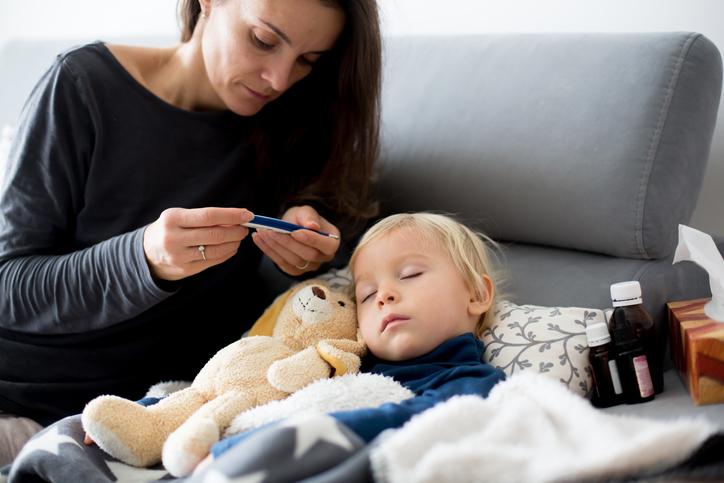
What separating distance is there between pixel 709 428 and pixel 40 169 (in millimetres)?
1235

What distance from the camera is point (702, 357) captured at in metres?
0.86

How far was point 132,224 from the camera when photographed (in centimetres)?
120

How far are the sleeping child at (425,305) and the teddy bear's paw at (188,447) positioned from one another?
27 centimetres

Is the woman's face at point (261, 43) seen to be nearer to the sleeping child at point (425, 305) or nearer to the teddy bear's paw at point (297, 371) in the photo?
the sleeping child at point (425, 305)

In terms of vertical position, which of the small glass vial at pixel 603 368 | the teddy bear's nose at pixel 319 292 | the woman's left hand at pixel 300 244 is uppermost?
the woman's left hand at pixel 300 244

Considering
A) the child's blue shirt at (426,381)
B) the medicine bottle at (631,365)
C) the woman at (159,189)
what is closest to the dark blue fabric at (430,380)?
the child's blue shirt at (426,381)

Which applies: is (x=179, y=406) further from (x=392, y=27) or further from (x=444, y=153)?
(x=392, y=27)

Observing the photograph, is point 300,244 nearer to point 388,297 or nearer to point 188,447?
point 388,297

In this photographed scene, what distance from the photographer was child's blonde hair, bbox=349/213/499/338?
1.08 meters

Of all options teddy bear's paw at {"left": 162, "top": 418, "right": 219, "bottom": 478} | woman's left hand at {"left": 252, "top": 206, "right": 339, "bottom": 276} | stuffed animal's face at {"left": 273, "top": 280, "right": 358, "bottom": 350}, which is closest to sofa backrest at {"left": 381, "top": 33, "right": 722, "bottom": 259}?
woman's left hand at {"left": 252, "top": 206, "right": 339, "bottom": 276}

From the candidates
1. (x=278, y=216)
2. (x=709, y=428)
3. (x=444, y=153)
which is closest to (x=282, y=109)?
(x=278, y=216)

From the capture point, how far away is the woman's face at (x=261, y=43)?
1062mm

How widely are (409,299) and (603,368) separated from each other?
37 cm

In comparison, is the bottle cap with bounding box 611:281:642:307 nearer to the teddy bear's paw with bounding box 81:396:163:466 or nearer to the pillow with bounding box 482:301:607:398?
the pillow with bounding box 482:301:607:398
